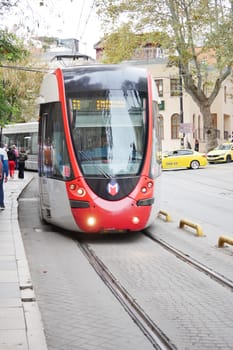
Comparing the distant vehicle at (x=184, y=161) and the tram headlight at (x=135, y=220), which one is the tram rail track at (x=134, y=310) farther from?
the distant vehicle at (x=184, y=161)

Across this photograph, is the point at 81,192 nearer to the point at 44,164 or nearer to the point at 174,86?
the point at 44,164

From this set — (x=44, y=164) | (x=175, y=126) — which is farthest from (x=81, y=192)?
(x=175, y=126)

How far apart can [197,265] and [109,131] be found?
3.82 meters

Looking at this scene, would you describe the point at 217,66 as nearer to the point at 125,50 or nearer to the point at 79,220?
the point at 125,50

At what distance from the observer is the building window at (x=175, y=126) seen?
60.6m

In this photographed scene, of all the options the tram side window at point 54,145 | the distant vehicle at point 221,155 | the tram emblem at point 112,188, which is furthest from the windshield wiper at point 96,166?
the distant vehicle at point 221,155

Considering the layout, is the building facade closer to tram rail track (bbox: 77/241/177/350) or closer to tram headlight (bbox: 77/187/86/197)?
tram headlight (bbox: 77/187/86/197)

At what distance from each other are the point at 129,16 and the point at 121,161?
36083 millimetres

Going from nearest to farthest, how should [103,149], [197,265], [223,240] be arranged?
[197,265], [223,240], [103,149]

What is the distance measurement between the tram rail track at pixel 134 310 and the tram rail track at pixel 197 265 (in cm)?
136

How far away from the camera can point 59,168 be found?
12.5 m

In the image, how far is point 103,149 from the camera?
39.9ft

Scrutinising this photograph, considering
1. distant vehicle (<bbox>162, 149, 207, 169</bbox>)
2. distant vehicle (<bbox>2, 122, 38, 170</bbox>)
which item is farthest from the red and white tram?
distant vehicle (<bbox>2, 122, 38, 170</bbox>)

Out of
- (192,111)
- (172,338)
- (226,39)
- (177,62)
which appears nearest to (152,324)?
(172,338)
